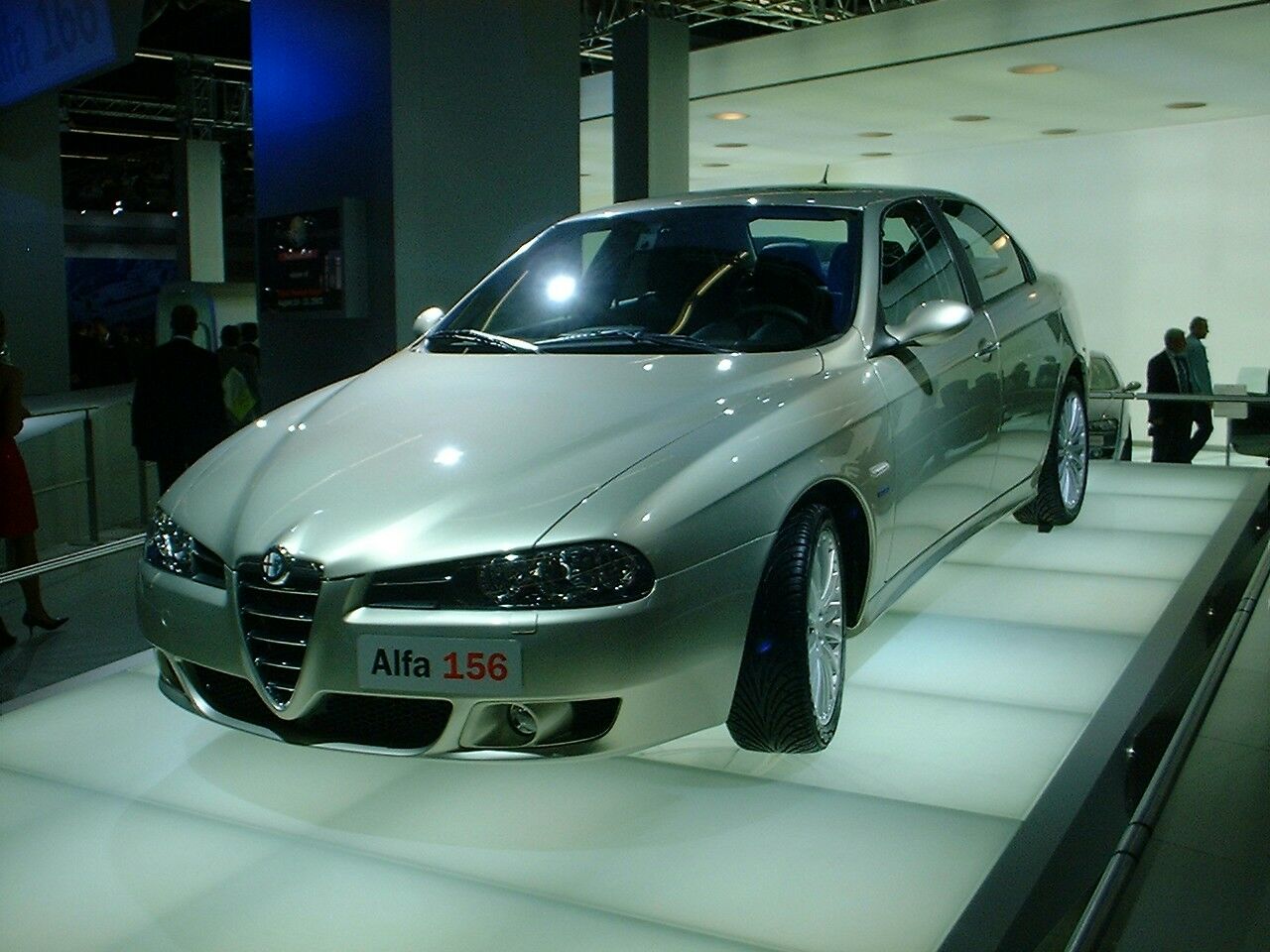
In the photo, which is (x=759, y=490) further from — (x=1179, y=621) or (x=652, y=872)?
(x=1179, y=621)

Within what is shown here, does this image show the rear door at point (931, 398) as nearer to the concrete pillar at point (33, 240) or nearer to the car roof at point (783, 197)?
the car roof at point (783, 197)

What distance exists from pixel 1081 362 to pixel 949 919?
3323 millimetres

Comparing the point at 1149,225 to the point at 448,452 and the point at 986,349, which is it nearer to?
the point at 986,349

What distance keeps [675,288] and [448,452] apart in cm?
104

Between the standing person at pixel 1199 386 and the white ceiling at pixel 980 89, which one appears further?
the standing person at pixel 1199 386

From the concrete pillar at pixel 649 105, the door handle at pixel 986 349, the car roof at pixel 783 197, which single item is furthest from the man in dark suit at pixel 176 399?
the door handle at pixel 986 349

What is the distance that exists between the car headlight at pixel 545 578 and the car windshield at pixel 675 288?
0.93 meters

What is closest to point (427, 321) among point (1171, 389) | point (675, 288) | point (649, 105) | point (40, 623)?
point (675, 288)

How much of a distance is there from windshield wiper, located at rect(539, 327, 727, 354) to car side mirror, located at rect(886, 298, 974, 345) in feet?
1.54

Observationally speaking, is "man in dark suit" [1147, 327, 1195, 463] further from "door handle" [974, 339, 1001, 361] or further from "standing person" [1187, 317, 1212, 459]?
"door handle" [974, 339, 1001, 361]

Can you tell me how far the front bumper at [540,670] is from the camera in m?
2.41

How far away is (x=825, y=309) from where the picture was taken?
133 inches

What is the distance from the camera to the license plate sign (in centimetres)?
241

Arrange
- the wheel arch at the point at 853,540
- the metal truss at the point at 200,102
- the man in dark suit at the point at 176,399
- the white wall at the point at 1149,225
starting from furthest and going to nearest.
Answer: the metal truss at the point at 200,102 < the white wall at the point at 1149,225 < the man in dark suit at the point at 176,399 < the wheel arch at the point at 853,540
